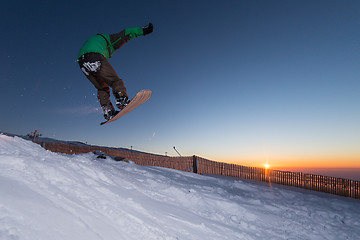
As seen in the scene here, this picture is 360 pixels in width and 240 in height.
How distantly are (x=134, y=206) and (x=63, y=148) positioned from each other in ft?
36.4

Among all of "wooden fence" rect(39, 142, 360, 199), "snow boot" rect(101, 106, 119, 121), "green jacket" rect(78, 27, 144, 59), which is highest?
"green jacket" rect(78, 27, 144, 59)

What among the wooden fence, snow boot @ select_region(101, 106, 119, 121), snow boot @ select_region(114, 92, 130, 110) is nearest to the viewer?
snow boot @ select_region(114, 92, 130, 110)

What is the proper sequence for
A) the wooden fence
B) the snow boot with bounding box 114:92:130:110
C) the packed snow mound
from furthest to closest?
the wooden fence < the snow boot with bounding box 114:92:130:110 < the packed snow mound

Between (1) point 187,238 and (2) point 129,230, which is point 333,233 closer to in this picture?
(1) point 187,238

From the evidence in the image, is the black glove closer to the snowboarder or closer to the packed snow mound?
the snowboarder

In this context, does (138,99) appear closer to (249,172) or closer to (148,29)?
(148,29)

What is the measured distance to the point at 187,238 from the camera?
5.42 feet

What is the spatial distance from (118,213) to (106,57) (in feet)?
8.81

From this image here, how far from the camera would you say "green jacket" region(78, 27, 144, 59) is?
3.19 metres

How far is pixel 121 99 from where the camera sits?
329 cm

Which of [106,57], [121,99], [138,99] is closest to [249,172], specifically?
[138,99]

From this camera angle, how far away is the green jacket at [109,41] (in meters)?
3.19

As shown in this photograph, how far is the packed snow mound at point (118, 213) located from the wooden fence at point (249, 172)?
5.39 m

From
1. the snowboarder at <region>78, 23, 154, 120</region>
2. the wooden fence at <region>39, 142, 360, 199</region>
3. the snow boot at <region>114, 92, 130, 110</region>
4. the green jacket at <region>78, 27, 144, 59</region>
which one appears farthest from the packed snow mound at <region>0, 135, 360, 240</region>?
the wooden fence at <region>39, 142, 360, 199</region>
